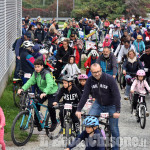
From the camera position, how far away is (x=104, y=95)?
790 cm

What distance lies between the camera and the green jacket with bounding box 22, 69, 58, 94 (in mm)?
9164

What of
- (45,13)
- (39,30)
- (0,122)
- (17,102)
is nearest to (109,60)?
(17,102)

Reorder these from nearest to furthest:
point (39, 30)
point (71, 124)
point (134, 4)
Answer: point (71, 124) < point (39, 30) < point (134, 4)

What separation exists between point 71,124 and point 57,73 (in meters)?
6.42

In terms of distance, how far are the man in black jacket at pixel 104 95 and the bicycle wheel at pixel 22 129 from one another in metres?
1.54

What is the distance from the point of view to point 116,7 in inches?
2224

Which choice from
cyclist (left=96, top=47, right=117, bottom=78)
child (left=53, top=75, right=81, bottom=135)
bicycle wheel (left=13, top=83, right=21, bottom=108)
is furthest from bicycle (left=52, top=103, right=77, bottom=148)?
bicycle wheel (left=13, top=83, right=21, bottom=108)

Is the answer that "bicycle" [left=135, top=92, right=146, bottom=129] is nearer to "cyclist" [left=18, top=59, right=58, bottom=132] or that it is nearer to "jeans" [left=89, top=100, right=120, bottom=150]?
"cyclist" [left=18, top=59, right=58, bottom=132]

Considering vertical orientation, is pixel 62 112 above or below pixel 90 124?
below

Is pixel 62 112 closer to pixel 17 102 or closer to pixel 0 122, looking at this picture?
pixel 0 122

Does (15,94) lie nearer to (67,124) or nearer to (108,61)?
(108,61)

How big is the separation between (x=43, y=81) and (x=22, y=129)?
1125 mm

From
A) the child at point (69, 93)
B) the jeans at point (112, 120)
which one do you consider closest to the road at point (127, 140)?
the child at point (69, 93)

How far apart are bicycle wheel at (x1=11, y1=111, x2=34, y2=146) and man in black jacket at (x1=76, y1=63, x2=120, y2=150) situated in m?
1.54
